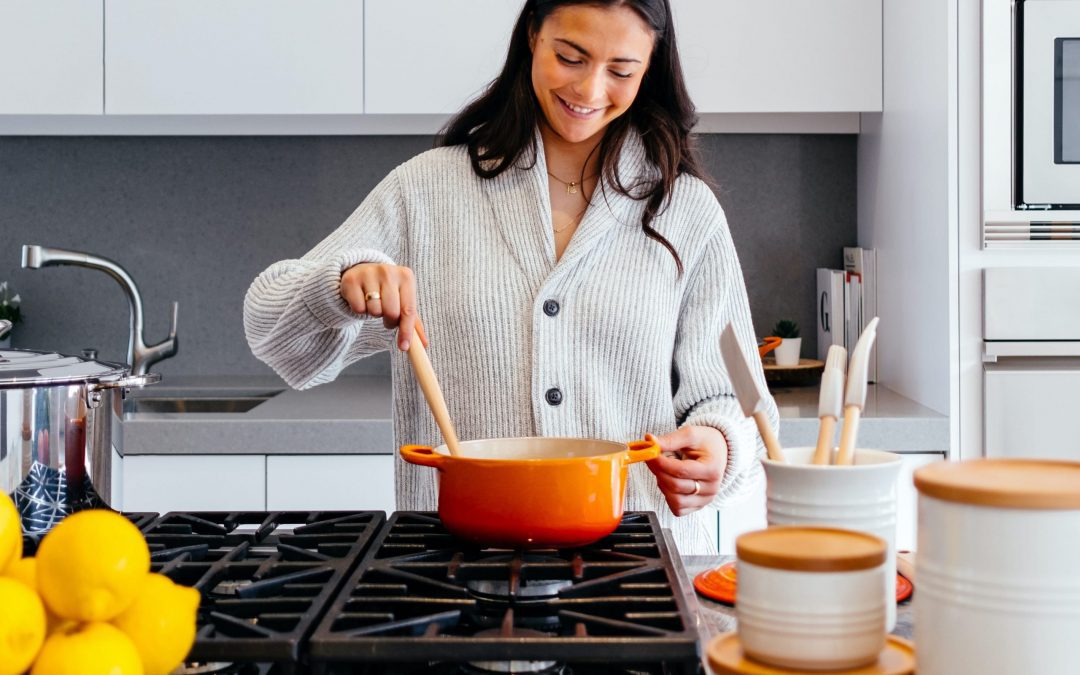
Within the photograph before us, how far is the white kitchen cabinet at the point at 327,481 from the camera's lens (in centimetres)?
202

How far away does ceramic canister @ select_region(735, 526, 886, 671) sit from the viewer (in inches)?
22.2

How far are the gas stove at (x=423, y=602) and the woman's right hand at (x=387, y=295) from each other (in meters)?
0.18

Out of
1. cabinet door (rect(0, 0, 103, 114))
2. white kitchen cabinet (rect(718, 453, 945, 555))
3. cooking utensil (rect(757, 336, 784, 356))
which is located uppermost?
cabinet door (rect(0, 0, 103, 114))

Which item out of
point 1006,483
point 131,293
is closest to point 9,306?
Result: point 131,293

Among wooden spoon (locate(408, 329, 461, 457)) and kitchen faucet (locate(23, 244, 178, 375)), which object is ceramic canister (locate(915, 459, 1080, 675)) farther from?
kitchen faucet (locate(23, 244, 178, 375))

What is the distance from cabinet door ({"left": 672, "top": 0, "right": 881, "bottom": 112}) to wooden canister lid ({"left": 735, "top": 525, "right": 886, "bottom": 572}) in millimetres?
1782

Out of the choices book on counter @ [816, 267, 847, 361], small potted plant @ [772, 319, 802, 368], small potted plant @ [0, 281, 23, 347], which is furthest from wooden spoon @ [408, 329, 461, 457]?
small potted plant @ [0, 281, 23, 347]

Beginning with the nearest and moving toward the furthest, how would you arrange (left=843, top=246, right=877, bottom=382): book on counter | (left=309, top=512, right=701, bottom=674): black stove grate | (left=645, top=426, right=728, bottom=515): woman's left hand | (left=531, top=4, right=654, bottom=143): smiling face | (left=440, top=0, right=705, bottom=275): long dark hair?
1. (left=309, top=512, right=701, bottom=674): black stove grate
2. (left=645, top=426, right=728, bottom=515): woman's left hand
3. (left=531, top=4, right=654, bottom=143): smiling face
4. (left=440, top=0, right=705, bottom=275): long dark hair
5. (left=843, top=246, right=877, bottom=382): book on counter

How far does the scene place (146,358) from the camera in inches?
95.0

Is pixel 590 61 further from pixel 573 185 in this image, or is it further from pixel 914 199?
pixel 914 199

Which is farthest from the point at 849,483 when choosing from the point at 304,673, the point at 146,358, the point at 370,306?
the point at 146,358

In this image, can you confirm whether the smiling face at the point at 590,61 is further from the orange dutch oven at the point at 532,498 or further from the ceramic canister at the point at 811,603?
the ceramic canister at the point at 811,603

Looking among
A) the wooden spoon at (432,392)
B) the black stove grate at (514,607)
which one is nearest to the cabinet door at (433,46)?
the wooden spoon at (432,392)

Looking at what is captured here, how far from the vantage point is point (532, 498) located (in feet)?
2.84
